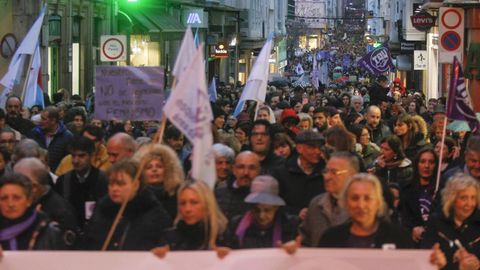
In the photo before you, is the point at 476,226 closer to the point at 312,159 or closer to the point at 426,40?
the point at 312,159

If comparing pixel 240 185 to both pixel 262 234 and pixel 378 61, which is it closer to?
pixel 262 234

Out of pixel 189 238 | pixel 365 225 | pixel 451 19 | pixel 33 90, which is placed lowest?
pixel 189 238

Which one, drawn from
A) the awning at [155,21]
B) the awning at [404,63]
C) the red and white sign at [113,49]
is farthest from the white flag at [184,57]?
the awning at [404,63]

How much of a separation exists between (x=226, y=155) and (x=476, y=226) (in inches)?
110

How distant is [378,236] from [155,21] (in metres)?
35.0

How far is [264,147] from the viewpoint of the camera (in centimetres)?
1202

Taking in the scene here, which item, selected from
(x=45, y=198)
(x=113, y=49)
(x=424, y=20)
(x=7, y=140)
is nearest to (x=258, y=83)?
(x=7, y=140)

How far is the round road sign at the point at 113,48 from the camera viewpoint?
25297 millimetres

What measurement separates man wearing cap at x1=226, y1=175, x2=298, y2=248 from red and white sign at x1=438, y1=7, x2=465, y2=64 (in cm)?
1445

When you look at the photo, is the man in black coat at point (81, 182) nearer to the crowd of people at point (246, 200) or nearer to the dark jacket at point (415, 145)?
the crowd of people at point (246, 200)

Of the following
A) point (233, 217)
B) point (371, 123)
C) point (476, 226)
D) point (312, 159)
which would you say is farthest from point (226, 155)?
point (371, 123)

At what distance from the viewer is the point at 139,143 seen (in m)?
11.9

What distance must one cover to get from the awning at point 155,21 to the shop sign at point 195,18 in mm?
2883

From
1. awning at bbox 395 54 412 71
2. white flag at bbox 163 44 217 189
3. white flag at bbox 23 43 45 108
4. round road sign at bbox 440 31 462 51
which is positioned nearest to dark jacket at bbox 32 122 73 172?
white flag at bbox 23 43 45 108
